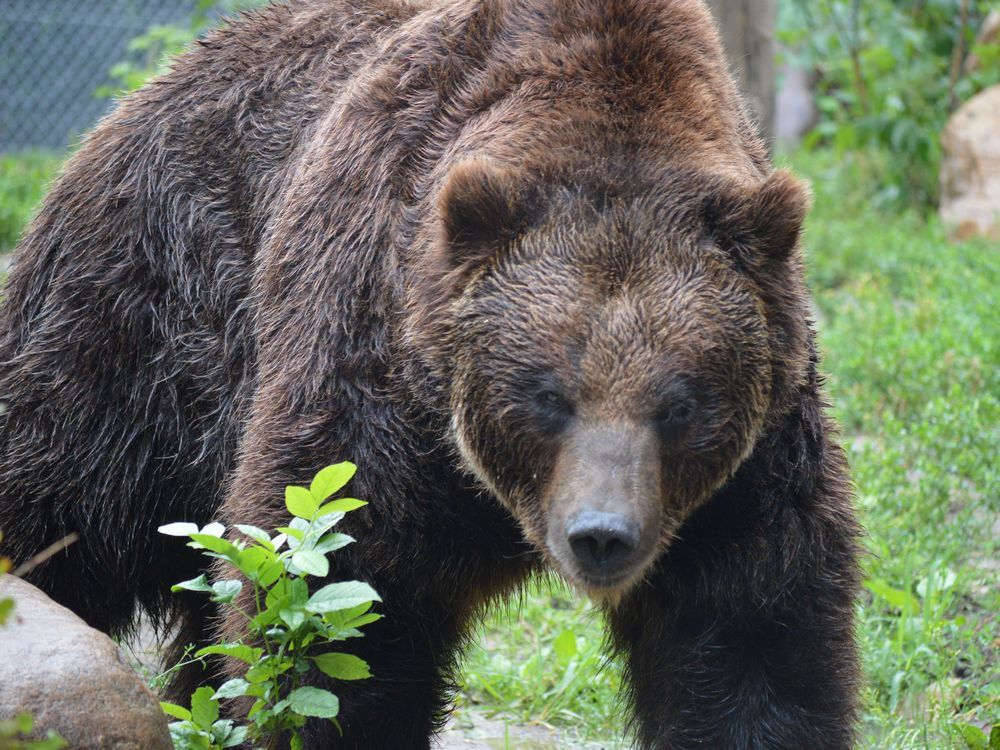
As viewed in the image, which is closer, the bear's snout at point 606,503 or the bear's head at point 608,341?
the bear's snout at point 606,503

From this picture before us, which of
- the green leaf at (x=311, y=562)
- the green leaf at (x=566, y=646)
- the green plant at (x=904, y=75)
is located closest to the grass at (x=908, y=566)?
the green leaf at (x=566, y=646)

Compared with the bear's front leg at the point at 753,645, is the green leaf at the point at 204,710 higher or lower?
higher

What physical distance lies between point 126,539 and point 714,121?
2.53 meters

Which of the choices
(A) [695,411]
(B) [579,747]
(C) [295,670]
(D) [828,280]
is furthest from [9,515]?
(D) [828,280]

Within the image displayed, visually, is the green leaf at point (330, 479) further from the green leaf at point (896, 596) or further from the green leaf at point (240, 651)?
the green leaf at point (896, 596)

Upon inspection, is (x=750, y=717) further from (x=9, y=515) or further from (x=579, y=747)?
(x=9, y=515)

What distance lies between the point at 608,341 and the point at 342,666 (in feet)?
3.48

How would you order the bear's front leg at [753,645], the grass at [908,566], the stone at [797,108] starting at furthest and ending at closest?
the stone at [797,108]
the grass at [908,566]
the bear's front leg at [753,645]

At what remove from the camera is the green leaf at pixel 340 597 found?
3330 mm

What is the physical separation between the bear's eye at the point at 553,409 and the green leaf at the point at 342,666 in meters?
0.77

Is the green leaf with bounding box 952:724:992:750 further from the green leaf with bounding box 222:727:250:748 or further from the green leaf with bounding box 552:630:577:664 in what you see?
the green leaf with bounding box 222:727:250:748

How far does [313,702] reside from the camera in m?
3.45

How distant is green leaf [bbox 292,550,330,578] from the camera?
3.24 meters

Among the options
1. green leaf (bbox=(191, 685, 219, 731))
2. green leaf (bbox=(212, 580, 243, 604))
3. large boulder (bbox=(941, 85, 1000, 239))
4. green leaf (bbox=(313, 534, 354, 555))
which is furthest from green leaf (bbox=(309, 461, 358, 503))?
large boulder (bbox=(941, 85, 1000, 239))
